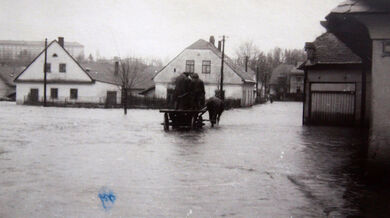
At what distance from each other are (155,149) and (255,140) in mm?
4214

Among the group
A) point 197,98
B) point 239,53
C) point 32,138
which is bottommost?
point 32,138

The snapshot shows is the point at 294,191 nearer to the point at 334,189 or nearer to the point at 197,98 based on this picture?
the point at 334,189

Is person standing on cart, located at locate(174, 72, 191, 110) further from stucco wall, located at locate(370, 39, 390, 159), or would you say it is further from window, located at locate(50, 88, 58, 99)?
window, located at locate(50, 88, 58, 99)

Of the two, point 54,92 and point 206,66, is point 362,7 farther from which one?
point 54,92

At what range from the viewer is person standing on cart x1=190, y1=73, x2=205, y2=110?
19.3 m

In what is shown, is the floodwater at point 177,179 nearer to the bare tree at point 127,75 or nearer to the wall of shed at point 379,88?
the wall of shed at point 379,88

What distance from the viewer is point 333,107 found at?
73.7 feet

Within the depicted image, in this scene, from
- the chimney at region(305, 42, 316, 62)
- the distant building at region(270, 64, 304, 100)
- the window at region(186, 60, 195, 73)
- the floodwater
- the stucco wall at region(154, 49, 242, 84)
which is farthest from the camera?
the distant building at region(270, 64, 304, 100)

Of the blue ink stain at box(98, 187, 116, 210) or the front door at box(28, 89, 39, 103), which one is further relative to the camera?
the front door at box(28, 89, 39, 103)

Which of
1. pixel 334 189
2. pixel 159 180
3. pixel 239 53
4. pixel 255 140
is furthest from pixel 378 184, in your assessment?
pixel 239 53

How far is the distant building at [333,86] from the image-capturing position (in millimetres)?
21828

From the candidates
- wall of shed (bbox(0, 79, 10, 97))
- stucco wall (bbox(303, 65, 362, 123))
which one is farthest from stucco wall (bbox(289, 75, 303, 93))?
stucco wall (bbox(303, 65, 362, 123))

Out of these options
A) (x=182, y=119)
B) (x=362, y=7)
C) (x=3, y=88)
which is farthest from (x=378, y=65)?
(x=3, y=88)

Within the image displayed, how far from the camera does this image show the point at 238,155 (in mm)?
11047
